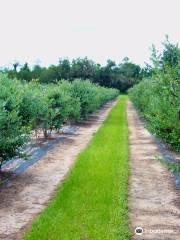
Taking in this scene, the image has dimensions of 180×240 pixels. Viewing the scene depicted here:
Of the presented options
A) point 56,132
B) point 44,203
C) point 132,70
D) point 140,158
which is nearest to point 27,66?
point 132,70

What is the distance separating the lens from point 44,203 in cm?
1102

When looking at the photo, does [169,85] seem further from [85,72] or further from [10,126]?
[85,72]

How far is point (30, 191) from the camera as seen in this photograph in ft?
40.1

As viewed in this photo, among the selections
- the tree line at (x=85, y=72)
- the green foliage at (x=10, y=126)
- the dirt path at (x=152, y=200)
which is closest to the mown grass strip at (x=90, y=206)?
the dirt path at (x=152, y=200)

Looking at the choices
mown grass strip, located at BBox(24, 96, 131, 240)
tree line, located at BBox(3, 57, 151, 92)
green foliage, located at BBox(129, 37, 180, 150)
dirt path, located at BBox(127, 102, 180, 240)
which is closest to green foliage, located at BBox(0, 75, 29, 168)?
mown grass strip, located at BBox(24, 96, 131, 240)

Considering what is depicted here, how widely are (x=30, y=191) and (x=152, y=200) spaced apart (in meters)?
3.18

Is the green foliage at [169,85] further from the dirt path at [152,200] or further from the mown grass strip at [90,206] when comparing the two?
the mown grass strip at [90,206]

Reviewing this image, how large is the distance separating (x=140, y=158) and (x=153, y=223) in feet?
28.0

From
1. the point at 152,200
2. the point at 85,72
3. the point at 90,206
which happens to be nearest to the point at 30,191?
the point at 90,206

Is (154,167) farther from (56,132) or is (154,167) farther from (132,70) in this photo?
(132,70)

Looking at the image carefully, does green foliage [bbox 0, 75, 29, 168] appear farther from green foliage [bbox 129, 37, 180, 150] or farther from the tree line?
the tree line

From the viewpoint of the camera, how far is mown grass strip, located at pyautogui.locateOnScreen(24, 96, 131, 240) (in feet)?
28.7

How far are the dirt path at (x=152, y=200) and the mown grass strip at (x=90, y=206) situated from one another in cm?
27

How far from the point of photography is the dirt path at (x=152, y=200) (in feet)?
29.7
